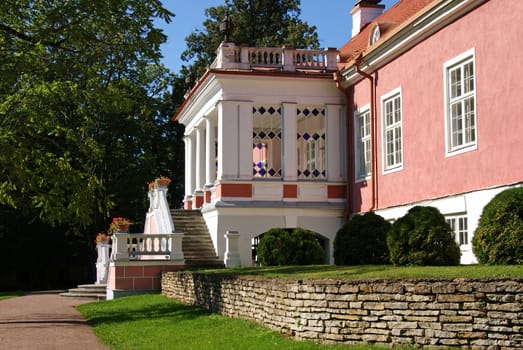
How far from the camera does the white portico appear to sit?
73.0ft

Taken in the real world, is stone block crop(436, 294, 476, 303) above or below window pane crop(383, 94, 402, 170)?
below

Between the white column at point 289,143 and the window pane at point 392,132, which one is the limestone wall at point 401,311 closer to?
the window pane at point 392,132

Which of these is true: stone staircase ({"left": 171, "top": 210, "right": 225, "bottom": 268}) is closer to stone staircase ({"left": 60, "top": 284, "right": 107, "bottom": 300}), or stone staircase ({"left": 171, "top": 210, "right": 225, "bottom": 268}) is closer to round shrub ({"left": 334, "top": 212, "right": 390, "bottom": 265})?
stone staircase ({"left": 60, "top": 284, "right": 107, "bottom": 300})

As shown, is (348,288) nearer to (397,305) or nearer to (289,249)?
(397,305)

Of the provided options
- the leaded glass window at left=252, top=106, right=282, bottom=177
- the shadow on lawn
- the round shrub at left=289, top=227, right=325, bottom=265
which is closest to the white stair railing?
the shadow on lawn

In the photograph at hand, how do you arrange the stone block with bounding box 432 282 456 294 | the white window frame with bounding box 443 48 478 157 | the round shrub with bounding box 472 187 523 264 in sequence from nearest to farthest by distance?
the stone block with bounding box 432 282 456 294, the round shrub with bounding box 472 187 523 264, the white window frame with bounding box 443 48 478 157

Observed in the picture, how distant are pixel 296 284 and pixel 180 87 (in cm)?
3369

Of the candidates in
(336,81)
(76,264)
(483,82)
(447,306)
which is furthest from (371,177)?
(76,264)

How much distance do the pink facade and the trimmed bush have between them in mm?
2289

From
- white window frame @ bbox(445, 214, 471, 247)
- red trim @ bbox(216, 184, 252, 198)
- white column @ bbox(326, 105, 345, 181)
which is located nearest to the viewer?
white window frame @ bbox(445, 214, 471, 247)

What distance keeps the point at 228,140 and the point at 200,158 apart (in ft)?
15.1

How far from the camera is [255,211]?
22281 millimetres

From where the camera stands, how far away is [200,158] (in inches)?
1051

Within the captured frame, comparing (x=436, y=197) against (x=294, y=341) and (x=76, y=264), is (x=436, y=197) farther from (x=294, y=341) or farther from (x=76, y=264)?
(x=76, y=264)
